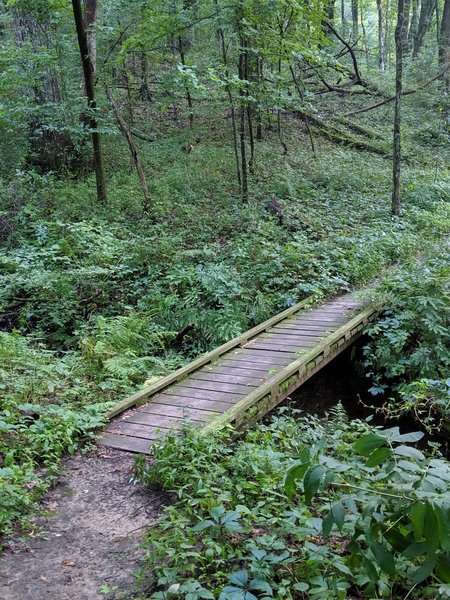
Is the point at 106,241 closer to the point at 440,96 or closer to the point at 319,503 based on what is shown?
the point at 319,503

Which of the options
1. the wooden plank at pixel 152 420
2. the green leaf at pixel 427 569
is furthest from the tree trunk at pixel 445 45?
the green leaf at pixel 427 569

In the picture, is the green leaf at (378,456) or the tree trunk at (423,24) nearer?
the green leaf at (378,456)

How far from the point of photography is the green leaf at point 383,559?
2.25m

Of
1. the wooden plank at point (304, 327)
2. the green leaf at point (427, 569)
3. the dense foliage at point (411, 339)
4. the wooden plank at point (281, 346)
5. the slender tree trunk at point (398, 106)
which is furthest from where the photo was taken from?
the slender tree trunk at point (398, 106)

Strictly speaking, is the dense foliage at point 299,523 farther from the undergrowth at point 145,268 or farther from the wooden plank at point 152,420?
the undergrowth at point 145,268

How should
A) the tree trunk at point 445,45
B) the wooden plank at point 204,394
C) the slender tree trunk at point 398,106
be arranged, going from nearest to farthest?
the wooden plank at point 204,394, the slender tree trunk at point 398,106, the tree trunk at point 445,45

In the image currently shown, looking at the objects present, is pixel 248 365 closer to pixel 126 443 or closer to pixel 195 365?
pixel 195 365

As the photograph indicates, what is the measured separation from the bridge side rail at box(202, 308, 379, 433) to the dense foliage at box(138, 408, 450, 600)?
2.13ft

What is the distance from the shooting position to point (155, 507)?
4.21m

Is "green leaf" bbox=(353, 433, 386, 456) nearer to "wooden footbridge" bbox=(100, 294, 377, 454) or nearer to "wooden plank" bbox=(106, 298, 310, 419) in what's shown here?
"wooden footbridge" bbox=(100, 294, 377, 454)

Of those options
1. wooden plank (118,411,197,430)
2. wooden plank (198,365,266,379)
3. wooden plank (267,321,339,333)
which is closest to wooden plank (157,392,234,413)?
wooden plank (118,411,197,430)

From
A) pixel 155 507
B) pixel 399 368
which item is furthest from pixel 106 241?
pixel 155 507

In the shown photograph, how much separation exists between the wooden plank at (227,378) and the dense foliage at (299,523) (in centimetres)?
166

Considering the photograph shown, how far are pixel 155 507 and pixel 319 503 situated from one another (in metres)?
1.38
